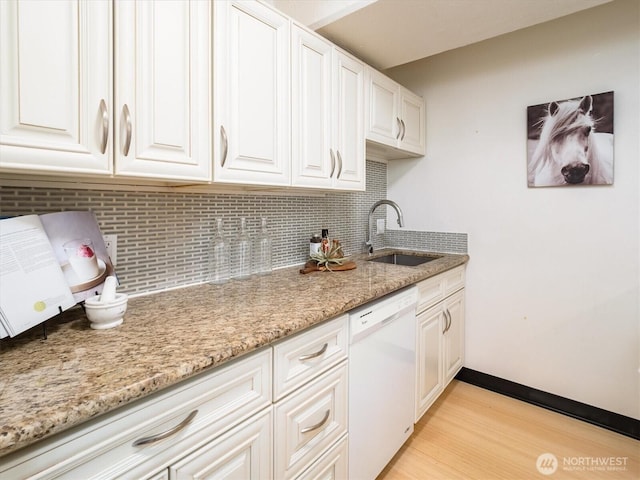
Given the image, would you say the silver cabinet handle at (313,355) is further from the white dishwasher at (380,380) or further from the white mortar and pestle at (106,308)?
the white mortar and pestle at (106,308)

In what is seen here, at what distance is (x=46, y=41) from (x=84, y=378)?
0.79 metres

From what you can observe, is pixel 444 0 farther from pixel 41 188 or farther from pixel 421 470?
pixel 421 470

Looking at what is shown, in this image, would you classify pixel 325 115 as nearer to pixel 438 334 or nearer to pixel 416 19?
pixel 416 19

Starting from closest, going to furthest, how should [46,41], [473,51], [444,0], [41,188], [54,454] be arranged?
[54,454], [46,41], [41,188], [444,0], [473,51]

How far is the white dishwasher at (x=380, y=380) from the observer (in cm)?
124

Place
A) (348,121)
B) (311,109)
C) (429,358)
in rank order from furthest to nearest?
(429,358)
(348,121)
(311,109)

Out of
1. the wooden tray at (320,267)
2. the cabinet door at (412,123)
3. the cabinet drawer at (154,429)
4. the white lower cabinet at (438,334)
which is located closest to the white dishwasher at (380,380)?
the white lower cabinet at (438,334)

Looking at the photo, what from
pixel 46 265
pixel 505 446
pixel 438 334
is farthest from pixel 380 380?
pixel 46 265

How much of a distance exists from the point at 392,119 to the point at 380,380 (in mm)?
1580

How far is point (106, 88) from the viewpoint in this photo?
0.86m

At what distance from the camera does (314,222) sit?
2039 mm

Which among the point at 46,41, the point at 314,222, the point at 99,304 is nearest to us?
the point at 46,41

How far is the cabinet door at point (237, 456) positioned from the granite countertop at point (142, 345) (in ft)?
0.70

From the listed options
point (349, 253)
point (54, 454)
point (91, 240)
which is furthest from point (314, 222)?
point (54, 454)
